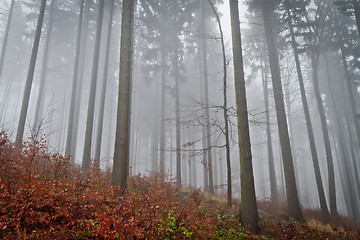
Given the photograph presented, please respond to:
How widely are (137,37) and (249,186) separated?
20.5 m

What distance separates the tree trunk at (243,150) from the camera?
6.10m

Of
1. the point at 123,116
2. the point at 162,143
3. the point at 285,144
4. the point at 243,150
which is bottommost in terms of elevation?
the point at 243,150

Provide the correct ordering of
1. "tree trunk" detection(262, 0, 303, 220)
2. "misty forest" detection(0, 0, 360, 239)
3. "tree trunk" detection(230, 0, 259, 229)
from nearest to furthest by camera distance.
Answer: "misty forest" detection(0, 0, 360, 239), "tree trunk" detection(230, 0, 259, 229), "tree trunk" detection(262, 0, 303, 220)

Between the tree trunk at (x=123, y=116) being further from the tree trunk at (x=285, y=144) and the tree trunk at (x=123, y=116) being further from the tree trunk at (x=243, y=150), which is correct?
the tree trunk at (x=285, y=144)

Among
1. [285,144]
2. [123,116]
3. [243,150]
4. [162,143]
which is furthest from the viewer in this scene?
[162,143]

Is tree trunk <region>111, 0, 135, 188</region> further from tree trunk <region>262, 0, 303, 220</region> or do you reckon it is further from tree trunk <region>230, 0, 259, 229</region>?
tree trunk <region>262, 0, 303, 220</region>

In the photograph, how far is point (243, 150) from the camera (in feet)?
21.4

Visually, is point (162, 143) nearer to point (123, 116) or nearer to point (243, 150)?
point (123, 116)

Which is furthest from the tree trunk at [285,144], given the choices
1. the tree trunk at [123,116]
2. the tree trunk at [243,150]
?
the tree trunk at [123,116]

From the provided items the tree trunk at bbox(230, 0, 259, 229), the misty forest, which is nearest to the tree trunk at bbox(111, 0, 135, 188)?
the misty forest

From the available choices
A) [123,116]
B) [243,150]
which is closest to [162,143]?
[123,116]

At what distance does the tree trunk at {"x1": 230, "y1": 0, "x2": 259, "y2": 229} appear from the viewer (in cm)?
610

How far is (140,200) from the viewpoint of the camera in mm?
6211

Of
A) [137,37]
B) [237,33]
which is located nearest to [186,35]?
[137,37]
